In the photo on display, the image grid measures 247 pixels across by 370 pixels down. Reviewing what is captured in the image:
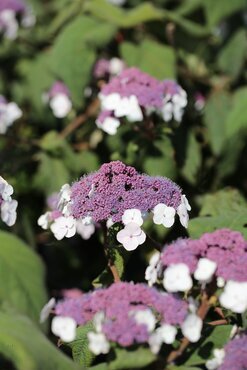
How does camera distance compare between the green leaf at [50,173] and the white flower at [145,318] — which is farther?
the green leaf at [50,173]

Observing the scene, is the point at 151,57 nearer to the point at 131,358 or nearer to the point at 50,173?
the point at 50,173

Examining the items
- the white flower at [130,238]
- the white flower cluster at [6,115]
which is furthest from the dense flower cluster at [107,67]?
the white flower at [130,238]

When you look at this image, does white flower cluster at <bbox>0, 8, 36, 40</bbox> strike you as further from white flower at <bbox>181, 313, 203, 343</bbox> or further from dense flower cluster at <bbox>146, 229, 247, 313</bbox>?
white flower at <bbox>181, 313, 203, 343</bbox>

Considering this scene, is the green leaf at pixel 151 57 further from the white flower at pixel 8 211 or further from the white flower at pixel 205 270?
the white flower at pixel 205 270

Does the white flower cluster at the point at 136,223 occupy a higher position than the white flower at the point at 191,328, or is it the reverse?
the white flower cluster at the point at 136,223

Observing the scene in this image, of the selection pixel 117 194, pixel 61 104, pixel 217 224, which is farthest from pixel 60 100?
pixel 117 194

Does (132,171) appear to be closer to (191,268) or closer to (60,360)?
(191,268)

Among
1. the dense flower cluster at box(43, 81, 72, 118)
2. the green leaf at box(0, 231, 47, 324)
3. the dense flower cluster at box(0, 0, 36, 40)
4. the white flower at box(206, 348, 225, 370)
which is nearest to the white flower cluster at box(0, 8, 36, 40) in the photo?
the dense flower cluster at box(0, 0, 36, 40)
